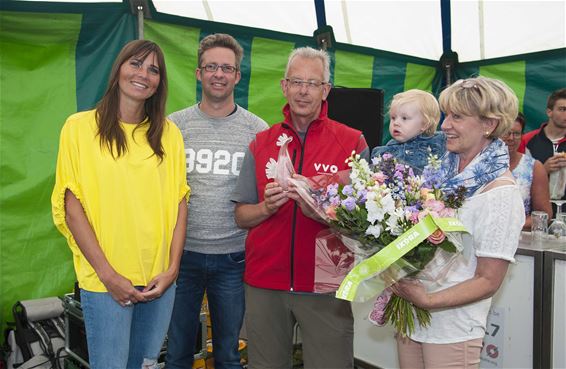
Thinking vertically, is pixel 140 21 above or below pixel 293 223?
above

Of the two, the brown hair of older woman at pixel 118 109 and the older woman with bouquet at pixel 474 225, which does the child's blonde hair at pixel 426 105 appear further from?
the brown hair of older woman at pixel 118 109

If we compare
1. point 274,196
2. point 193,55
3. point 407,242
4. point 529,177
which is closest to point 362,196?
point 407,242

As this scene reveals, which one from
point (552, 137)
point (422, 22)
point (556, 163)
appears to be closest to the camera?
point (556, 163)

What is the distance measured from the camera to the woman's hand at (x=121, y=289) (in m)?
1.79

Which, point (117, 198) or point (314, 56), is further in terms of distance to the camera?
point (314, 56)

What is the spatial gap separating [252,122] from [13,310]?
201 cm

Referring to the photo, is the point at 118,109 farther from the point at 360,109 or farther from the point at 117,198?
the point at 360,109

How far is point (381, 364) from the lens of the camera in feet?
11.1

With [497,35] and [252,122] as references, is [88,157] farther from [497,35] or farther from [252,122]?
[497,35]

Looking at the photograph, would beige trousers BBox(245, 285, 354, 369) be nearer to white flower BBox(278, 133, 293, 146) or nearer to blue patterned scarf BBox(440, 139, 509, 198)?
white flower BBox(278, 133, 293, 146)

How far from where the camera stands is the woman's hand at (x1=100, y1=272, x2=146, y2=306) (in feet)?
5.89

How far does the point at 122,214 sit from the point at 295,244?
0.66m

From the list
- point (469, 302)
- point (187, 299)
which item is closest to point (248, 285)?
point (187, 299)

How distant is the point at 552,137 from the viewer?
12.7ft
